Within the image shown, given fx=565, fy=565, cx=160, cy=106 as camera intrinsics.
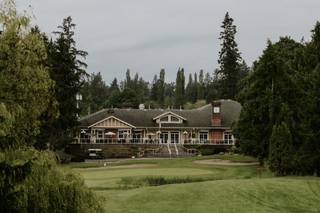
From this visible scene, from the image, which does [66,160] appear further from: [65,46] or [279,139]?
[279,139]

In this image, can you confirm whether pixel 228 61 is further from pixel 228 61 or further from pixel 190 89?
pixel 190 89

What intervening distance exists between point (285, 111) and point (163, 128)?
4218 centimetres

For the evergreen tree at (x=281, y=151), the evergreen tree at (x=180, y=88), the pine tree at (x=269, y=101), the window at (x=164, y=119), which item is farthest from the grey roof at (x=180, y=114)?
the evergreen tree at (x=180, y=88)

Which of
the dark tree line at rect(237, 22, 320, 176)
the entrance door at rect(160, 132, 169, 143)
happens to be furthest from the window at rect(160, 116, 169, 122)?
the dark tree line at rect(237, 22, 320, 176)

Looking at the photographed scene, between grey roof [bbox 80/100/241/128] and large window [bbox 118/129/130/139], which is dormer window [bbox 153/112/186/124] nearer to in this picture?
Result: grey roof [bbox 80/100/241/128]

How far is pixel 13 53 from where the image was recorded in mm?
15539

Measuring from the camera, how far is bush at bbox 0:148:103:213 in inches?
566

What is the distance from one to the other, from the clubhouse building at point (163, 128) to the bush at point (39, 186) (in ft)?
214

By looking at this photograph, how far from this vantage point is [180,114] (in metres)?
85.8

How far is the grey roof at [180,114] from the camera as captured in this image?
8362cm

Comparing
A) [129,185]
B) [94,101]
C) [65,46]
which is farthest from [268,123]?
[94,101]

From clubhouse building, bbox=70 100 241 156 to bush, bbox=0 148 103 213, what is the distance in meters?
65.2

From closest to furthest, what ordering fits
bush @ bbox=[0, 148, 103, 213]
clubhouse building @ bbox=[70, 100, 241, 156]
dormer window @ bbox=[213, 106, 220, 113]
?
bush @ bbox=[0, 148, 103, 213] < clubhouse building @ bbox=[70, 100, 241, 156] < dormer window @ bbox=[213, 106, 220, 113]

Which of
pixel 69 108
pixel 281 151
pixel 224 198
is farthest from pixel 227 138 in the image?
pixel 224 198
